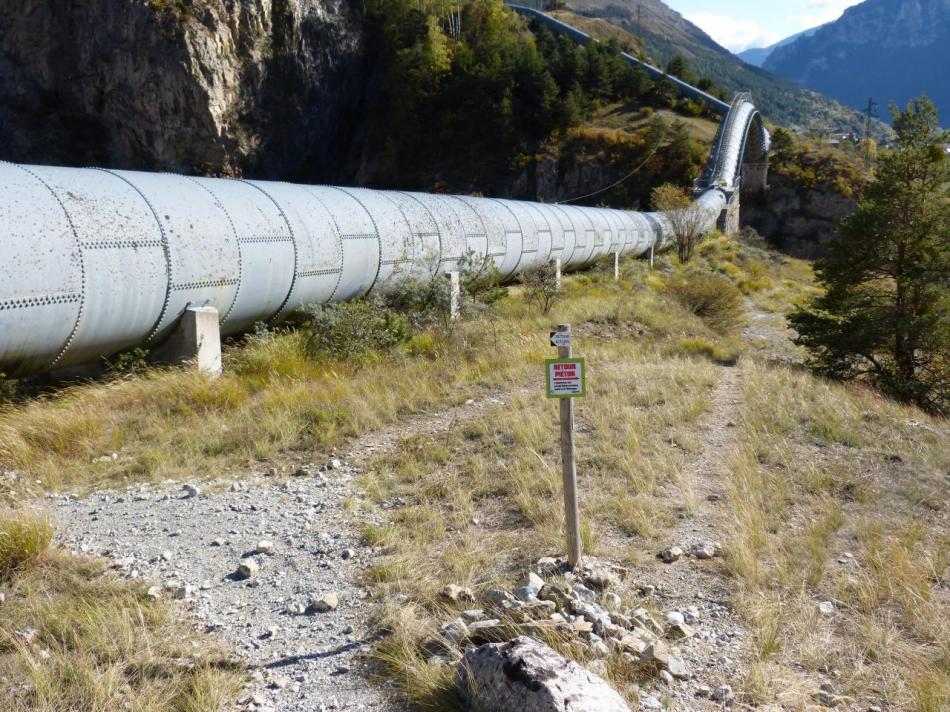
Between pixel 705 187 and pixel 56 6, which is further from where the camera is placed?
pixel 56 6

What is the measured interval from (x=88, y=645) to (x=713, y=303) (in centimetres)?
→ 1823

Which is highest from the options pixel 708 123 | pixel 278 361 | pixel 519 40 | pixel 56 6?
pixel 519 40

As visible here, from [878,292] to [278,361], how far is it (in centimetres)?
1227

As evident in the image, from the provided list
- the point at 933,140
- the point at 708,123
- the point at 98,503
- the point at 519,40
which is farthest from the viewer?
the point at 519,40

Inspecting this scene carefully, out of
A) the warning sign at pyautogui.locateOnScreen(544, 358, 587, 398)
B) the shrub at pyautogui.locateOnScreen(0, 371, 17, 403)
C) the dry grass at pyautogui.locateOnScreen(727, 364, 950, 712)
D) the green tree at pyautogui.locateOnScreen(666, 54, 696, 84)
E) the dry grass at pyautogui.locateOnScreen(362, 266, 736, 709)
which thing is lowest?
the dry grass at pyautogui.locateOnScreen(727, 364, 950, 712)

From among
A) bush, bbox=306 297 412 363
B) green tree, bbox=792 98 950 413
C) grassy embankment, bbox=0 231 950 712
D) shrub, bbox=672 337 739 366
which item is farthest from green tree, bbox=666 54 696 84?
bush, bbox=306 297 412 363

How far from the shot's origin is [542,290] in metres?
16.5

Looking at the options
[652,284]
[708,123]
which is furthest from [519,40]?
[652,284]

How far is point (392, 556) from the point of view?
509 centimetres

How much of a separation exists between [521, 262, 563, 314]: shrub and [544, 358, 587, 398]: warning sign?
11.4 metres

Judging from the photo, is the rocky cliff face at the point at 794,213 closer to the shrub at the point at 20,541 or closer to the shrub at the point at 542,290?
the shrub at the point at 542,290

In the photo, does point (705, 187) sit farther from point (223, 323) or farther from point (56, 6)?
point (56, 6)

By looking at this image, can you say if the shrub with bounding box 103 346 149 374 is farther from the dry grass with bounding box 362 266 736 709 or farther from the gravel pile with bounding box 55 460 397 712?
the dry grass with bounding box 362 266 736 709

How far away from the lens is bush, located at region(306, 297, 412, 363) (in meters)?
10.6
